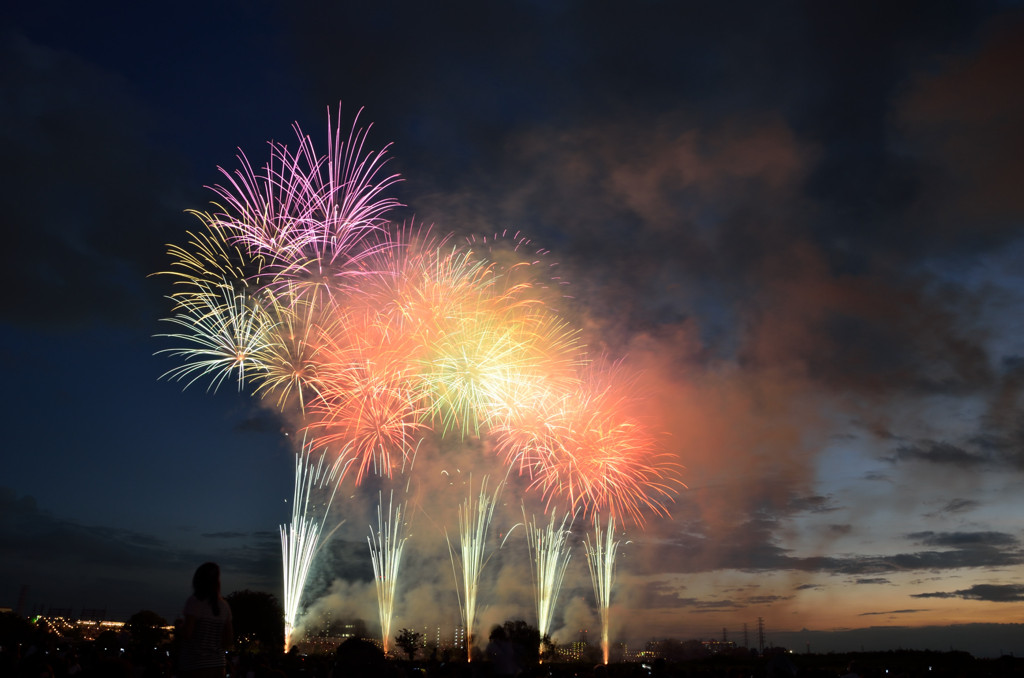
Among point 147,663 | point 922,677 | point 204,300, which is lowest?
point 922,677

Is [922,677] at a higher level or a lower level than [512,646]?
lower

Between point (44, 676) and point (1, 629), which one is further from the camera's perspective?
point (1, 629)

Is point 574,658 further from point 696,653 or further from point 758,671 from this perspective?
point 758,671

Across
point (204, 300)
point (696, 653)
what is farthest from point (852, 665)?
point (696, 653)

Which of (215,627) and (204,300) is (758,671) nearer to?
(204,300)

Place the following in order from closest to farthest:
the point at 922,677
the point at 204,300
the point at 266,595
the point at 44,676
A: 1. the point at 44,676
2. the point at 204,300
3. the point at 922,677
4. the point at 266,595

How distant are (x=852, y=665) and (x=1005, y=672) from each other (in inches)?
133

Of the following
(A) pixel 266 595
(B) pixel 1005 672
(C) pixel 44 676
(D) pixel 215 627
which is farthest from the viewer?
(A) pixel 266 595

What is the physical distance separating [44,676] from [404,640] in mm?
66945

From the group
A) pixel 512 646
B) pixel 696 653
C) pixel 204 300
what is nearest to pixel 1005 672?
pixel 512 646

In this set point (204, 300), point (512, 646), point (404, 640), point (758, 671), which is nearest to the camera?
point (512, 646)

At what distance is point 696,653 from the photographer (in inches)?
4503

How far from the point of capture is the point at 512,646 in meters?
12.1

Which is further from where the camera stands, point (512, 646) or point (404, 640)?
point (404, 640)
